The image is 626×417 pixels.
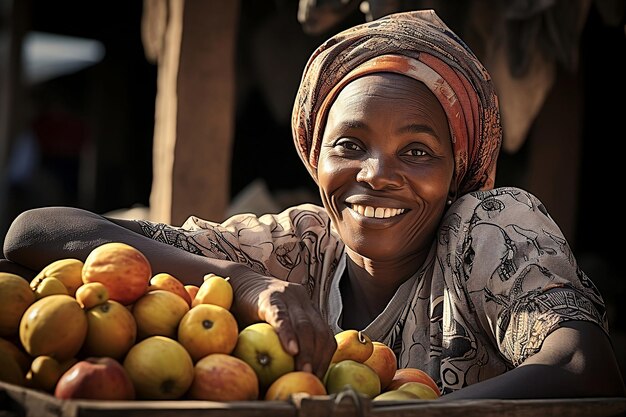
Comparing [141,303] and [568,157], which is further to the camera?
[568,157]

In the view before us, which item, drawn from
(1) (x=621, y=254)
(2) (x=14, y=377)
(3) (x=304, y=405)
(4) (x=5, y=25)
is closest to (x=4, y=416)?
(2) (x=14, y=377)

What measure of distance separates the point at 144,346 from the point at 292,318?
35 cm

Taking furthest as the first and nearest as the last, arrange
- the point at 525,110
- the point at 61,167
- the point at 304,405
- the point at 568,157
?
1. the point at 61,167
2. the point at 568,157
3. the point at 525,110
4. the point at 304,405

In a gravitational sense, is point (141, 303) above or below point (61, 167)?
above

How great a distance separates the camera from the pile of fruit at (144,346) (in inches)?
77.7

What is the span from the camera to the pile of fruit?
197 cm

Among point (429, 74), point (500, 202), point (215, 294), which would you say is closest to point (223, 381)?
point (215, 294)

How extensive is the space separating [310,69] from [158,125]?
262cm

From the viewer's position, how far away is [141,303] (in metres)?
2.19

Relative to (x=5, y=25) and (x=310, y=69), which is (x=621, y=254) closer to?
(x=310, y=69)

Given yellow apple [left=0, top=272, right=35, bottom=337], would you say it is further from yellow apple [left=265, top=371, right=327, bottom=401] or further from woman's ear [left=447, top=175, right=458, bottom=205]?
woman's ear [left=447, top=175, right=458, bottom=205]

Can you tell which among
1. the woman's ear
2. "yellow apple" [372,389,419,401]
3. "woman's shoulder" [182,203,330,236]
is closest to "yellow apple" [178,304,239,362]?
"yellow apple" [372,389,419,401]

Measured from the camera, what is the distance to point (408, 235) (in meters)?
2.95

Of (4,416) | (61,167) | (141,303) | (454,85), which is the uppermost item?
(454,85)
